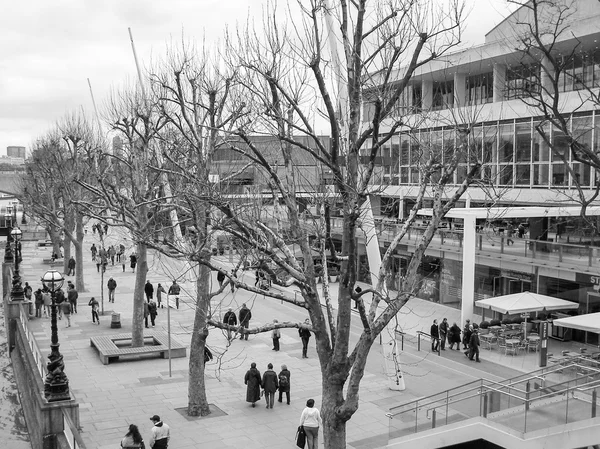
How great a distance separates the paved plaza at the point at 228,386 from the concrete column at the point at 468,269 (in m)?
3.44

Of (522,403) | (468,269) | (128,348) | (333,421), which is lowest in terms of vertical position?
(128,348)

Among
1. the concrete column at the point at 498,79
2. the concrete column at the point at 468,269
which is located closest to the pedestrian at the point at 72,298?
the concrete column at the point at 468,269

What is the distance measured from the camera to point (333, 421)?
9859mm

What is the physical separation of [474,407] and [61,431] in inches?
334

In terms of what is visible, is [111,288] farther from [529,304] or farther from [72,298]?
[529,304]

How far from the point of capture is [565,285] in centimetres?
2623

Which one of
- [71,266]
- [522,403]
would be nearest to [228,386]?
[522,403]

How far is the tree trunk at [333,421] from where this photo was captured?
9867mm

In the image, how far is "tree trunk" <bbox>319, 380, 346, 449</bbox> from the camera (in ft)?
32.4

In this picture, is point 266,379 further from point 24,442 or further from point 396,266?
point 396,266

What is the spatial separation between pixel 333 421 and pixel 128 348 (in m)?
15.3

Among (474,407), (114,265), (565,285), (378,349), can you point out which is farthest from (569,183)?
(114,265)

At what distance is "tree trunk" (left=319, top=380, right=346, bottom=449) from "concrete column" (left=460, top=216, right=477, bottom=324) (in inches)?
738

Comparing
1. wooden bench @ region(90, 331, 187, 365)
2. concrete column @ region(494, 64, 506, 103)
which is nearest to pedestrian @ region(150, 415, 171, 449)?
wooden bench @ region(90, 331, 187, 365)
